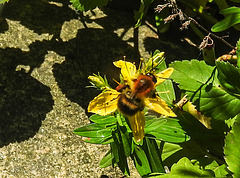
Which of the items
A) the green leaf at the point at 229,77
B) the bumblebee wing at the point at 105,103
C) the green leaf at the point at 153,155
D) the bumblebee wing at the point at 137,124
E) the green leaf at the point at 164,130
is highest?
the green leaf at the point at 229,77

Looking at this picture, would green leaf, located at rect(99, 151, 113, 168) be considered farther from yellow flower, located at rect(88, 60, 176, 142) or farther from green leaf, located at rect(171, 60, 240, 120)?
green leaf, located at rect(171, 60, 240, 120)

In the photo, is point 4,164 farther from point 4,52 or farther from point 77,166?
point 4,52

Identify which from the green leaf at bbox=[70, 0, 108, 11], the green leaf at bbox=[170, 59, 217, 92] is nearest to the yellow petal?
the green leaf at bbox=[170, 59, 217, 92]

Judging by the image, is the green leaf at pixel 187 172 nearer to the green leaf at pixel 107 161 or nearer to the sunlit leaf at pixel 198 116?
the green leaf at pixel 107 161

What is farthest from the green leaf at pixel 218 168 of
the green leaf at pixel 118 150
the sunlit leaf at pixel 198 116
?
the green leaf at pixel 118 150

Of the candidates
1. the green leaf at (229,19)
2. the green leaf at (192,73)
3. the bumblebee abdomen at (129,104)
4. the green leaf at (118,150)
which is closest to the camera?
the bumblebee abdomen at (129,104)

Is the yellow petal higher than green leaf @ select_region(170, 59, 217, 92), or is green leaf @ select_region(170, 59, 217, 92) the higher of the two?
the yellow petal

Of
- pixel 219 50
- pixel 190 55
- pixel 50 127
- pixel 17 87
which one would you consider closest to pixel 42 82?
pixel 17 87
